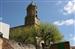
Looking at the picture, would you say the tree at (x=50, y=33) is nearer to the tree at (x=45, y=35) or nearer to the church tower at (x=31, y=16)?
the tree at (x=45, y=35)

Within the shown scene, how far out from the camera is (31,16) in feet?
150

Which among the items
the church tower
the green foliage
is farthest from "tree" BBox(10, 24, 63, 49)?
the church tower

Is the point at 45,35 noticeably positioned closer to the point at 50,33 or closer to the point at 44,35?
the point at 44,35

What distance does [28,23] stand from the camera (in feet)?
148

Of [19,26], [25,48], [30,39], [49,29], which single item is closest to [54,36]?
[49,29]

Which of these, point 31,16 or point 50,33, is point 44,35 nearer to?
point 50,33

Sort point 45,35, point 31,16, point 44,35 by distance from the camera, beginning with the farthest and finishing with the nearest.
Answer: point 31,16, point 44,35, point 45,35

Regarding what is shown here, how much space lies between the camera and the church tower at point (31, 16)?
45.0 m

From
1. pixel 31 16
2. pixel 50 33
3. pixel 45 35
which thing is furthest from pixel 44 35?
pixel 31 16

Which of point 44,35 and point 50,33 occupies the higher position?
point 50,33

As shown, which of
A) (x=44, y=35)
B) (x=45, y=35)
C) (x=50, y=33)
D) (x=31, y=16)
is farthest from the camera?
(x=31, y=16)

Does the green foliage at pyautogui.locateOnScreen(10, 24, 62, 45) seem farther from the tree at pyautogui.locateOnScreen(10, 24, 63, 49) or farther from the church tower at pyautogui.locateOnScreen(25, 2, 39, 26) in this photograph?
the church tower at pyautogui.locateOnScreen(25, 2, 39, 26)

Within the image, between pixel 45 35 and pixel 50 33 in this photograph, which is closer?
pixel 45 35

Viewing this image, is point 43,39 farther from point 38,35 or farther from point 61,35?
point 61,35
